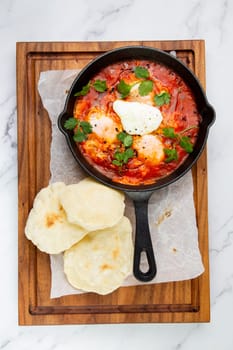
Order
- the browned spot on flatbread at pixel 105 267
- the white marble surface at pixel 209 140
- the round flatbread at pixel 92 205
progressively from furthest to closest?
1. the white marble surface at pixel 209 140
2. the browned spot on flatbread at pixel 105 267
3. the round flatbread at pixel 92 205

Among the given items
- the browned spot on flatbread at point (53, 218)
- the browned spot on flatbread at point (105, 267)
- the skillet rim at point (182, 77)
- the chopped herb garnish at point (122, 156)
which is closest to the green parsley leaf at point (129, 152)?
the chopped herb garnish at point (122, 156)

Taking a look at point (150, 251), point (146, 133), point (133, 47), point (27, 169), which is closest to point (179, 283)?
point (150, 251)

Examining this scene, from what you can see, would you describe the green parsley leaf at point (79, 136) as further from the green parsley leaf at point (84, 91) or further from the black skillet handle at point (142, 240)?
the black skillet handle at point (142, 240)

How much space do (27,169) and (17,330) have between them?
2.23ft

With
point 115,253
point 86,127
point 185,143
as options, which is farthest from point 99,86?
point 115,253

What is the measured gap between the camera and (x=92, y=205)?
203 centimetres

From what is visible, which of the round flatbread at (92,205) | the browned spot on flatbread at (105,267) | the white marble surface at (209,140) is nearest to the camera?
the round flatbread at (92,205)

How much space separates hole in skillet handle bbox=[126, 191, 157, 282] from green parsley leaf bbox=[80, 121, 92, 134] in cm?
29

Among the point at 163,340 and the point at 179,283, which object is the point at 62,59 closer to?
the point at 179,283

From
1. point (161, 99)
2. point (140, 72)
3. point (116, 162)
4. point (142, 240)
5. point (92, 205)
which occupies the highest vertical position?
point (140, 72)

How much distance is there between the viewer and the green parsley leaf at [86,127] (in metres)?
2.04

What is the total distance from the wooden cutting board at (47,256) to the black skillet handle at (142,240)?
119mm

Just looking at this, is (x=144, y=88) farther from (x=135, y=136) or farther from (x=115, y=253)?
(x=115, y=253)

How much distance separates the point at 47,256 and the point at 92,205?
32 cm
